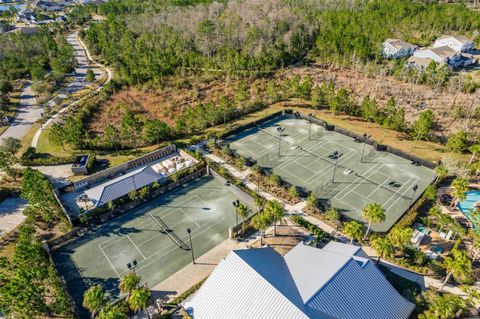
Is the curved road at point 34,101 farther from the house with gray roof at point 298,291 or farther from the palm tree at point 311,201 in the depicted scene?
A: the palm tree at point 311,201

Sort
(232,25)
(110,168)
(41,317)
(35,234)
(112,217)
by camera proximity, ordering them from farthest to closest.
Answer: (232,25) < (110,168) < (112,217) < (35,234) < (41,317)

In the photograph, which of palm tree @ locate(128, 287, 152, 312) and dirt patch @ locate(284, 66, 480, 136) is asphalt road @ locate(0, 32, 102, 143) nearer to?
palm tree @ locate(128, 287, 152, 312)

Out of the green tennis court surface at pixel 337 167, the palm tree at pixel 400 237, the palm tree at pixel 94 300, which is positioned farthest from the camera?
the green tennis court surface at pixel 337 167

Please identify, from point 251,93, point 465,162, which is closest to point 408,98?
point 465,162

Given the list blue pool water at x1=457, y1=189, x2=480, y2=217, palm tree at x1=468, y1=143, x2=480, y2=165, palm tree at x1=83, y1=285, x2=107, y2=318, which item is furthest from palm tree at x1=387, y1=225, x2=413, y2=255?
palm tree at x1=83, y1=285, x2=107, y2=318

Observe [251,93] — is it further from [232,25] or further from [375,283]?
[375,283]

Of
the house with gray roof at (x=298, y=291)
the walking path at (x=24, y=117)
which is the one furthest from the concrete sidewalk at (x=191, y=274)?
the walking path at (x=24, y=117)
